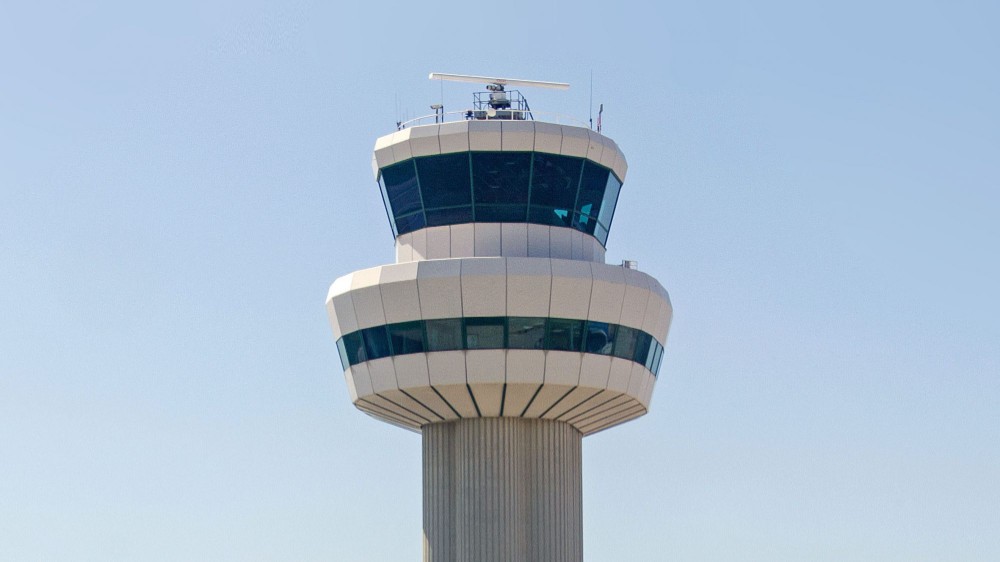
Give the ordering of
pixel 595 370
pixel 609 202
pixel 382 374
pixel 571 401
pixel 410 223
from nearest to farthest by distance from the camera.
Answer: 1. pixel 595 370
2. pixel 382 374
3. pixel 571 401
4. pixel 410 223
5. pixel 609 202

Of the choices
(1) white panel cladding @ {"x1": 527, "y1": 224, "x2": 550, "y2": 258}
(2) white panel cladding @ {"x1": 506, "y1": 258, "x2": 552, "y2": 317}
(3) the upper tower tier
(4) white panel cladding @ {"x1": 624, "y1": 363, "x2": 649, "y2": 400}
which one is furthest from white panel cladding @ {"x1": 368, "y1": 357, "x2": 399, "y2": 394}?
(4) white panel cladding @ {"x1": 624, "y1": 363, "x2": 649, "y2": 400}

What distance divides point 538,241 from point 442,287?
4227mm

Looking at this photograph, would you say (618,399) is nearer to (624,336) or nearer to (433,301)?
(624,336)

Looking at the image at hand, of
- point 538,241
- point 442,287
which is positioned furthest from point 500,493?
point 538,241

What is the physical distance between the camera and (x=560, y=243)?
69.0m

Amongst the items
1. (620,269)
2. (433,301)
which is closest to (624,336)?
(620,269)

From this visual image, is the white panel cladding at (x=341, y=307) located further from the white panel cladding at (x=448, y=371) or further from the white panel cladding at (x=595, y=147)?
the white panel cladding at (x=595, y=147)

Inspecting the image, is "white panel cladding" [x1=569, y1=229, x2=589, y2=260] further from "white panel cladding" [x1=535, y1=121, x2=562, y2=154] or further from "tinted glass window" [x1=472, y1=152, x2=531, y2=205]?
"white panel cladding" [x1=535, y1=121, x2=562, y2=154]

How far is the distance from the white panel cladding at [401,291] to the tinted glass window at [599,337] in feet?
17.5

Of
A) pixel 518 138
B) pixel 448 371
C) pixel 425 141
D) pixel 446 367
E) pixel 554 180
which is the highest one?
pixel 425 141

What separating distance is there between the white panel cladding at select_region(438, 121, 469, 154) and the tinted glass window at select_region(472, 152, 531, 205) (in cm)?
69

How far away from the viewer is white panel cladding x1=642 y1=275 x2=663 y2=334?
68.2 m

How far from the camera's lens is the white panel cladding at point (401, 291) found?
66250 mm

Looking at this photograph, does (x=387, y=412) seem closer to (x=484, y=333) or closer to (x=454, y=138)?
(x=484, y=333)
